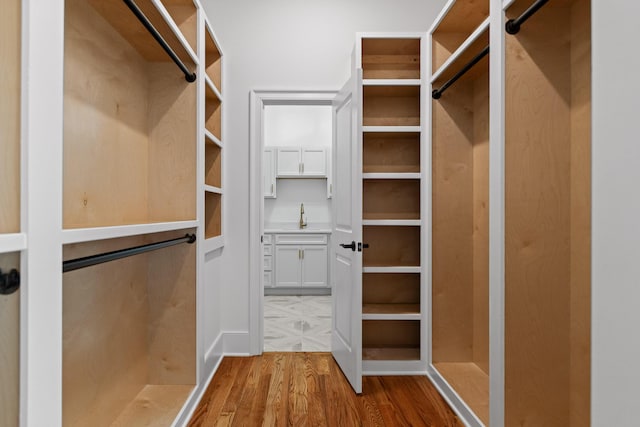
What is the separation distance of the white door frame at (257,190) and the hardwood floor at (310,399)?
0.30 m

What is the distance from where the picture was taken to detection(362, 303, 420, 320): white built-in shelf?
261cm

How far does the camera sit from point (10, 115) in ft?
2.67

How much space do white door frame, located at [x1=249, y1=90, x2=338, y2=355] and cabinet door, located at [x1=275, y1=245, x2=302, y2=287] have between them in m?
2.23

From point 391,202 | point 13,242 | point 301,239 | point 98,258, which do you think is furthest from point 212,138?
point 301,239

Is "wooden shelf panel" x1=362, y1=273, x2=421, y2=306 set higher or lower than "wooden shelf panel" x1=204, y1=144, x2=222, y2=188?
lower

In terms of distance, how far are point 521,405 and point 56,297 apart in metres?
1.60

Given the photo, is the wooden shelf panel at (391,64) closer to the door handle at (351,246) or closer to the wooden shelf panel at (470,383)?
the door handle at (351,246)

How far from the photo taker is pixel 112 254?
1304mm

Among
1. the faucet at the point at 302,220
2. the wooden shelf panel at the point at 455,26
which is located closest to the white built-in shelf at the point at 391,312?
the wooden shelf panel at the point at 455,26

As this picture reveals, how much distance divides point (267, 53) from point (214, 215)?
1299 mm

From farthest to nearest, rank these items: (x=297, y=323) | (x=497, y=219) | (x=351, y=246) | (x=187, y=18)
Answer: (x=297, y=323), (x=351, y=246), (x=187, y=18), (x=497, y=219)

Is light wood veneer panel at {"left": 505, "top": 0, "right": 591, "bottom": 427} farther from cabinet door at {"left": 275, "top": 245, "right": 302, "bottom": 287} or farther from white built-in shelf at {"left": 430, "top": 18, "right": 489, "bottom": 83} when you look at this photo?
cabinet door at {"left": 275, "top": 245, "right": 302, "bottom": 287}

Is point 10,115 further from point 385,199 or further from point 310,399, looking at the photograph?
point 385,199

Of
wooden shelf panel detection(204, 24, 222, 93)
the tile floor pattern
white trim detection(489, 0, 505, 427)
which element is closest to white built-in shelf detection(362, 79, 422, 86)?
A: white trim detection(489, 0, 505, 427)
